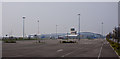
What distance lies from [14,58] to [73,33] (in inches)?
3394

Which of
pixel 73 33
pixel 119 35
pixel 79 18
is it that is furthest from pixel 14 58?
pixel 73 33

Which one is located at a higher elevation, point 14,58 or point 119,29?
point 119,29

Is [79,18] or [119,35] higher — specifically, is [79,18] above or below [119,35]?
above

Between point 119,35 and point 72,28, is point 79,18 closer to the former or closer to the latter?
point 72,28

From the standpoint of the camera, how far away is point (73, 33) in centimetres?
10244

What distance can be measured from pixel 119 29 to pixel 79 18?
42.0m

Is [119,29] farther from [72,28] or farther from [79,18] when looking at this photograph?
[72,28]

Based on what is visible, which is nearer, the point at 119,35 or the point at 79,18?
the point at 119,35

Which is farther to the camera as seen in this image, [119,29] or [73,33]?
[73,33]

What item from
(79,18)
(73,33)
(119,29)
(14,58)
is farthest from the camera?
(73,33)

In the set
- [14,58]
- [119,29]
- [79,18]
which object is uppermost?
[79,18]

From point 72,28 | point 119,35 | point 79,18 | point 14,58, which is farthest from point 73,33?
point 14,58

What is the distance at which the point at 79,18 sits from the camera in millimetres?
82562

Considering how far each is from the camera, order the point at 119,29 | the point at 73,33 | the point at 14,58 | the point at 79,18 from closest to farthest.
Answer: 1. the point at 14,58
2. the point at 119,29
3. the point at 79,18
4. the point at 73,33
